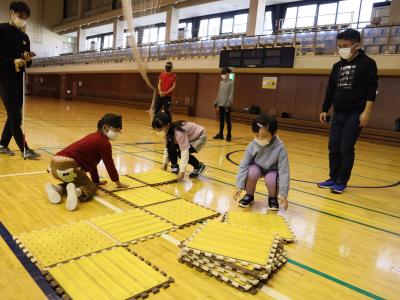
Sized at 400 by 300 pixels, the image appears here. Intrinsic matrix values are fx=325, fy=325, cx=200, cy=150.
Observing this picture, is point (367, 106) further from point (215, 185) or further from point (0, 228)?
point (0, 228)

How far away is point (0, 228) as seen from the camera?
1992mm

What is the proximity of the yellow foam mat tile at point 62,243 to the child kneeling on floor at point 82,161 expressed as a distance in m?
0.51

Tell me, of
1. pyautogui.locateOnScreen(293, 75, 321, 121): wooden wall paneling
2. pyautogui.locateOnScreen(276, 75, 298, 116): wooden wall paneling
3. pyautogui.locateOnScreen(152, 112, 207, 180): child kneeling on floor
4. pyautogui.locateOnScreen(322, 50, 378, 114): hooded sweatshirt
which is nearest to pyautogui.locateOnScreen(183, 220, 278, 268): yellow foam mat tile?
pyautogui.locateOnScreen(152, 112, 207, 180): child kneeling on floor

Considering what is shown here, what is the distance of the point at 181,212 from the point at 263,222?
1.99ft

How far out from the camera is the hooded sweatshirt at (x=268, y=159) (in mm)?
2588

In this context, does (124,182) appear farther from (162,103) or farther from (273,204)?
(162,103)

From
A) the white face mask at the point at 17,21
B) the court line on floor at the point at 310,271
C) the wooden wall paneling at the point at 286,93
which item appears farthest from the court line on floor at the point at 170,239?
the wooden wall paneling at the point at 286,93

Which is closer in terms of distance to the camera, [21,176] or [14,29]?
[21,176]

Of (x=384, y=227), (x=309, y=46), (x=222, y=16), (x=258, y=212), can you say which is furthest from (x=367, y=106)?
(x=222, y=16)

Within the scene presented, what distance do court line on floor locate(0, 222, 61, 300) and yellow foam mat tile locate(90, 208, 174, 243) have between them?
0.46m

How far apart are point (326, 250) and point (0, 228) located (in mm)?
2021

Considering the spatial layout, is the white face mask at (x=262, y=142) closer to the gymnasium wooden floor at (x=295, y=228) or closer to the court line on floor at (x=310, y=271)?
the gymnasium wooden floor at (x=295, y=228)

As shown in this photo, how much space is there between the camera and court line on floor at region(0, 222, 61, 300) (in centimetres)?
141

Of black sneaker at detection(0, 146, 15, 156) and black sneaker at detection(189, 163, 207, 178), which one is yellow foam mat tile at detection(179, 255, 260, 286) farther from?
black sneaker at detection(0, 146, 15, 156)
